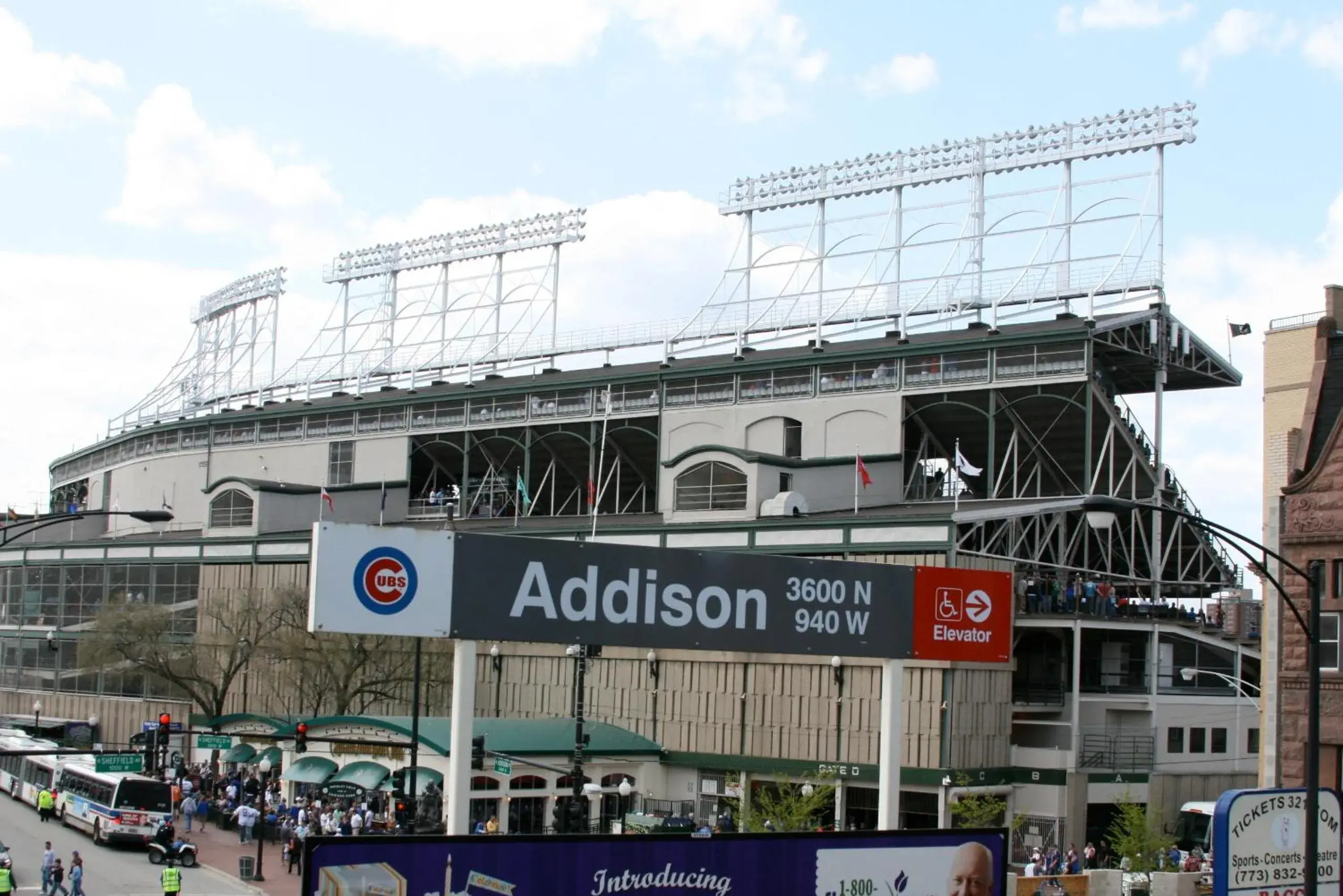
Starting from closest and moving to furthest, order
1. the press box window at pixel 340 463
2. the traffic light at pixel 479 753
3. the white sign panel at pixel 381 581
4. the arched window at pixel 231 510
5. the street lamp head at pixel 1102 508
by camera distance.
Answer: the street lamp head at pixel 1102 508 → the white sign panel at pixel 381 581 → the traffic light at pixel 479 753 → the arched window at pixel 231 510 → the press box window at pixel 340 463

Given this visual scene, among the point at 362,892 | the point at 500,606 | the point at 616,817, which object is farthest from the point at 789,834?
the point at 616,817

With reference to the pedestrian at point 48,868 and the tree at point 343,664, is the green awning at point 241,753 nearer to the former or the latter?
the tree at point 343,664

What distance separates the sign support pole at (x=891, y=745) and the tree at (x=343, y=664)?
36146mm

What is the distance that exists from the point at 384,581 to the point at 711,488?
37989 mm

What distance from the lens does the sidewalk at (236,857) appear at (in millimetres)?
40625

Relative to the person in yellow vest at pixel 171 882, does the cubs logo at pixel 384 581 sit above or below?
above

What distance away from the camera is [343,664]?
62.0 metres

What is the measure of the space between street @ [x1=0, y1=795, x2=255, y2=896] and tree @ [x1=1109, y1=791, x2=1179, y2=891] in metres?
22.6

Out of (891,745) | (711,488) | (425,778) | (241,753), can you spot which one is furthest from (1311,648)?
(241,753)

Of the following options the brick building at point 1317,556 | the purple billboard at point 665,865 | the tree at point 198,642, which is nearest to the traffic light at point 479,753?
the purple billboard at point 665,865

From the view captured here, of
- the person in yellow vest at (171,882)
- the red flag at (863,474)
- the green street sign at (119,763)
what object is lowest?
the person in yellow vest at (171,882)

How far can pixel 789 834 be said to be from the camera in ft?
55.7

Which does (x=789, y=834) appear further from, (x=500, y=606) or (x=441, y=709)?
(x=441, y=709)

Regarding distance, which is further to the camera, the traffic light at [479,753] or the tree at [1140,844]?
the tree at [1140,844]
